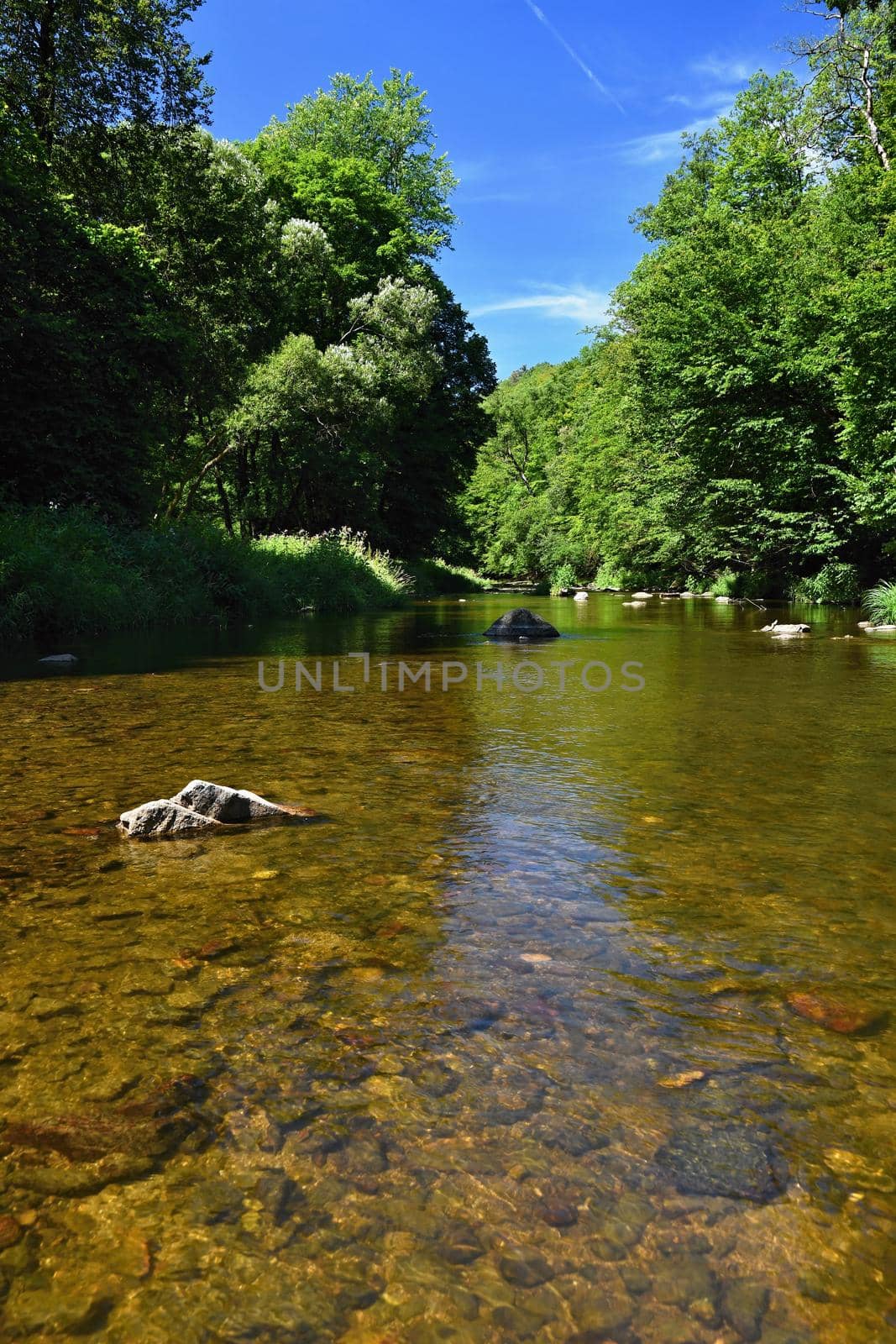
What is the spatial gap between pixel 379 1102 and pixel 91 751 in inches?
180

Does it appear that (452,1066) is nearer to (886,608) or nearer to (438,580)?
(886,608)

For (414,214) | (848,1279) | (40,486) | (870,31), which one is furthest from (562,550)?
(848,1279)

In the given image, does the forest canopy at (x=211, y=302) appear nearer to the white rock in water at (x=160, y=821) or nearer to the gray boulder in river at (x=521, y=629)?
the gray boulder in river at (x=521, y=629)

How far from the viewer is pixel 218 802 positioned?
4.23 m

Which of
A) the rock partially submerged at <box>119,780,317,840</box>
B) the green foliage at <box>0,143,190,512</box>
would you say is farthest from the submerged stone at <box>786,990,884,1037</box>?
the green foliage at <box>0,143,190,512</box>

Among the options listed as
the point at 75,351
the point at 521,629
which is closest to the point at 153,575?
the point at 75,351

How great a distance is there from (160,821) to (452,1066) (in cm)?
237

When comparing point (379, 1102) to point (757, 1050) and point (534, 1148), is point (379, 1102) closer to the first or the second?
point (534, 1148)

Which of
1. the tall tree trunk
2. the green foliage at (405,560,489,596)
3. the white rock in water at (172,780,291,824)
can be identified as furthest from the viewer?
the green foliage at (405,560,489,596)

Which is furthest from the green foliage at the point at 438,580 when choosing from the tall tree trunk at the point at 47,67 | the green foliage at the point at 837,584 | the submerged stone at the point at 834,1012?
the submerged stone at the point at 834,1012

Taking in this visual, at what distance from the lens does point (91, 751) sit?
5.91 metres

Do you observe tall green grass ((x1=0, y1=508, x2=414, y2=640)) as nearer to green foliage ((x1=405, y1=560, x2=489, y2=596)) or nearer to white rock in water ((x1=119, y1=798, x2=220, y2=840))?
green foliage ((x1=405, y1=560, x2=489, y2=596))

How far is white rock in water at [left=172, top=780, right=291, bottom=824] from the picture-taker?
4223 millimetres

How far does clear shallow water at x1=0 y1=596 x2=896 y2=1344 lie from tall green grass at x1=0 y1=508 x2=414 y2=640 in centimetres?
1045
